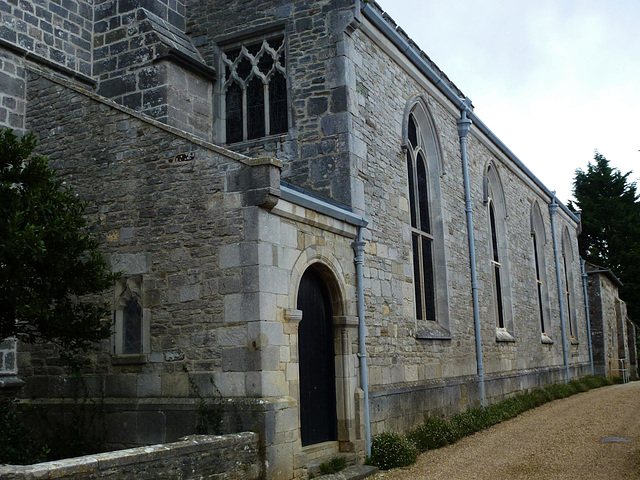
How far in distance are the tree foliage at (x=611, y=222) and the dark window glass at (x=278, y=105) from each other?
28969 mm

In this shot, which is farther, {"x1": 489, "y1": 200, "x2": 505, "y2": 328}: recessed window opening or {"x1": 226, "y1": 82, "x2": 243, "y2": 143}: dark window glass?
{"x1": 489, "y1": 200, "x2": 505, "y2": 328}: recessed window opening

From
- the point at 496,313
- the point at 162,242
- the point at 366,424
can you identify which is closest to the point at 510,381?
the point at 496,313

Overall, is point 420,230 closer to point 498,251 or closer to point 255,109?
point 255,109

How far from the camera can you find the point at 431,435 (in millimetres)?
10641

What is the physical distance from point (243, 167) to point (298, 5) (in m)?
4.37

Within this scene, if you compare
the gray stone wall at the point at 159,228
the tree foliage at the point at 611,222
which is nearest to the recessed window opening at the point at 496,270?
the gray stone wall at the point at 159,228

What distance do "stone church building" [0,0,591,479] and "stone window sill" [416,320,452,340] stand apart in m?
0.05

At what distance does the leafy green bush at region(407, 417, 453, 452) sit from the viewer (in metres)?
10.4

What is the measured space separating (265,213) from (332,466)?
3266mm

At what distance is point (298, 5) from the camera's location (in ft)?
35.5

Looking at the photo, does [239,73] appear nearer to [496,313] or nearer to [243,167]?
[243,167]

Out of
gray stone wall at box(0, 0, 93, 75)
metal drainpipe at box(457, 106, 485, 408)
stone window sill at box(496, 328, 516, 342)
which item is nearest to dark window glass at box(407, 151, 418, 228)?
metal drainpipe at box(457, 106, 485, 408)

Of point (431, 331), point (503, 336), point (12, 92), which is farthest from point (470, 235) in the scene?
point (12, 92)

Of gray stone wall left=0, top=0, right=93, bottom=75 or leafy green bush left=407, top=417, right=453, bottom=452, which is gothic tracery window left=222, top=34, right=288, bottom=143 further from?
leafy green bush left=407, top=417, right=453, bottom=452
